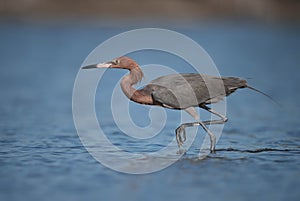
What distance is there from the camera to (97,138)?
10820 mm

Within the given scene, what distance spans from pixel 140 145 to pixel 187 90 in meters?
1.26

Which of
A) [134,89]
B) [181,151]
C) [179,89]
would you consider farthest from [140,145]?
[179,89]

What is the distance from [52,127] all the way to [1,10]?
23588 mm

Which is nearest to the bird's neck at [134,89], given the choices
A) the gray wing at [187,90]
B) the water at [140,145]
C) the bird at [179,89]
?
the bird at [179,89]

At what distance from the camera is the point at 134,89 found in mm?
9750

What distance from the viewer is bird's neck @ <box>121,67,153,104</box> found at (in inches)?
380

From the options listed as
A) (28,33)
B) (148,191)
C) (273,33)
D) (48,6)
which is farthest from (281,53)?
(148,191)

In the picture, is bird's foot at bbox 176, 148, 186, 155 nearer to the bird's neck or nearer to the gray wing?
the gray wing

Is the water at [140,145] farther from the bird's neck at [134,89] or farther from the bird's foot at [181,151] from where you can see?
the bird's neck at [134,89]

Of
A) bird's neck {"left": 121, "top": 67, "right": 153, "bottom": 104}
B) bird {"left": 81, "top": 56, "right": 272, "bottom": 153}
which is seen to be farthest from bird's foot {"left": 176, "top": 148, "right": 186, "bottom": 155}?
bird's neck {"left": 121, "top": 67, "right": 153, "bottom": 104}

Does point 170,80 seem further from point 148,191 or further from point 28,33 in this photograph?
point 28,33

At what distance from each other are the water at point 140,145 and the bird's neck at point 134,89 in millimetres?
847

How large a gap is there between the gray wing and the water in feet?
2.64

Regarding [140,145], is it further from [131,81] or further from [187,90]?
[187,90]
